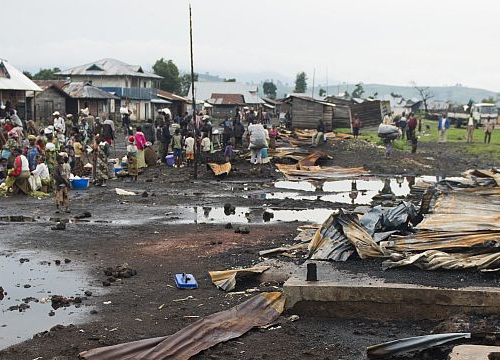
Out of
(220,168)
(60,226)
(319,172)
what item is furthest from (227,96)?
(60,226)

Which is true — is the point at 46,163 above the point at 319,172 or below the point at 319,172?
above

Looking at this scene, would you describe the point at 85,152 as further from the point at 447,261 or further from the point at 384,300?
the point at 384,300

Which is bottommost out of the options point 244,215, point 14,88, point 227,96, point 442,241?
point 244,215

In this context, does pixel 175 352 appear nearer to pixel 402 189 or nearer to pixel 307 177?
pixel 402 189

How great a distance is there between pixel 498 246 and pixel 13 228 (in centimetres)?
895

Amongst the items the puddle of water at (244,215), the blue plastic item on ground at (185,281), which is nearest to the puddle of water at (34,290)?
the blue plastic item on ground at (185,281)

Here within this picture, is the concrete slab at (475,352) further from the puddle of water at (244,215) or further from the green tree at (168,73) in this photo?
the green tree at (168,73)

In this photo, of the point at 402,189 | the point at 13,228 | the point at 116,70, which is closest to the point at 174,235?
the point at 13,228

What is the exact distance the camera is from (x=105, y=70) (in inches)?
2611

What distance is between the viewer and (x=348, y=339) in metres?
7.50

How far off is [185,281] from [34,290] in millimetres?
1982

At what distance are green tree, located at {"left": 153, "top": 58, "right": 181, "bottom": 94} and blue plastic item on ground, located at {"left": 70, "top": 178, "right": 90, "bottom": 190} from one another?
68.0 meters

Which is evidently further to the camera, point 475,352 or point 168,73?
point 168,73

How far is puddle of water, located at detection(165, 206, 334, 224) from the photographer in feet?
49.8
